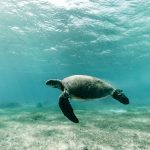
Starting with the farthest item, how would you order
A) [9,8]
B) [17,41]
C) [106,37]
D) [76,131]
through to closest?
[17,41] < [106,37] < [9,8] < [76,131]

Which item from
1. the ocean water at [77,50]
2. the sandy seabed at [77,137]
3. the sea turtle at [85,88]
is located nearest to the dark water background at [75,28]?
the ocean water at [77,50]

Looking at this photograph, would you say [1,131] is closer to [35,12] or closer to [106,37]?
[35,12]

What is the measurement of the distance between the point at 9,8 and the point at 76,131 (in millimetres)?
16531

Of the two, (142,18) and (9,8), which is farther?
(142,18)

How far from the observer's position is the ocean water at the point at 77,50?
34.6ft

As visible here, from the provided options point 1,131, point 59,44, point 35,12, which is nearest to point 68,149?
point 1,131

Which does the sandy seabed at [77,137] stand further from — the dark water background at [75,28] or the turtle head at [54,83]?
the dark water background at [75,28]

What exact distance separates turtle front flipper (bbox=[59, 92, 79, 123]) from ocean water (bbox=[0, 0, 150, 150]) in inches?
55.8

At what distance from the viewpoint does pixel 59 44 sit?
37344mm

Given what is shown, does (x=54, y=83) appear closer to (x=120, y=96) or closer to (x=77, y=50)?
(x=120, y=96)

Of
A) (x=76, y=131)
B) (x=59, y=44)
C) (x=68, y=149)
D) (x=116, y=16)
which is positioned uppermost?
(x=59, y=44)

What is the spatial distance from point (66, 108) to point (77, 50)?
3859cm

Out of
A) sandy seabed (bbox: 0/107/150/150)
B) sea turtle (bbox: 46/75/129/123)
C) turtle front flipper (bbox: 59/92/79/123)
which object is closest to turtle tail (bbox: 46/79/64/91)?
sea turtle (bbox: 46/75/129/123)

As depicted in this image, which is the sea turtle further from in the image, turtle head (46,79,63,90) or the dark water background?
the dark water background
